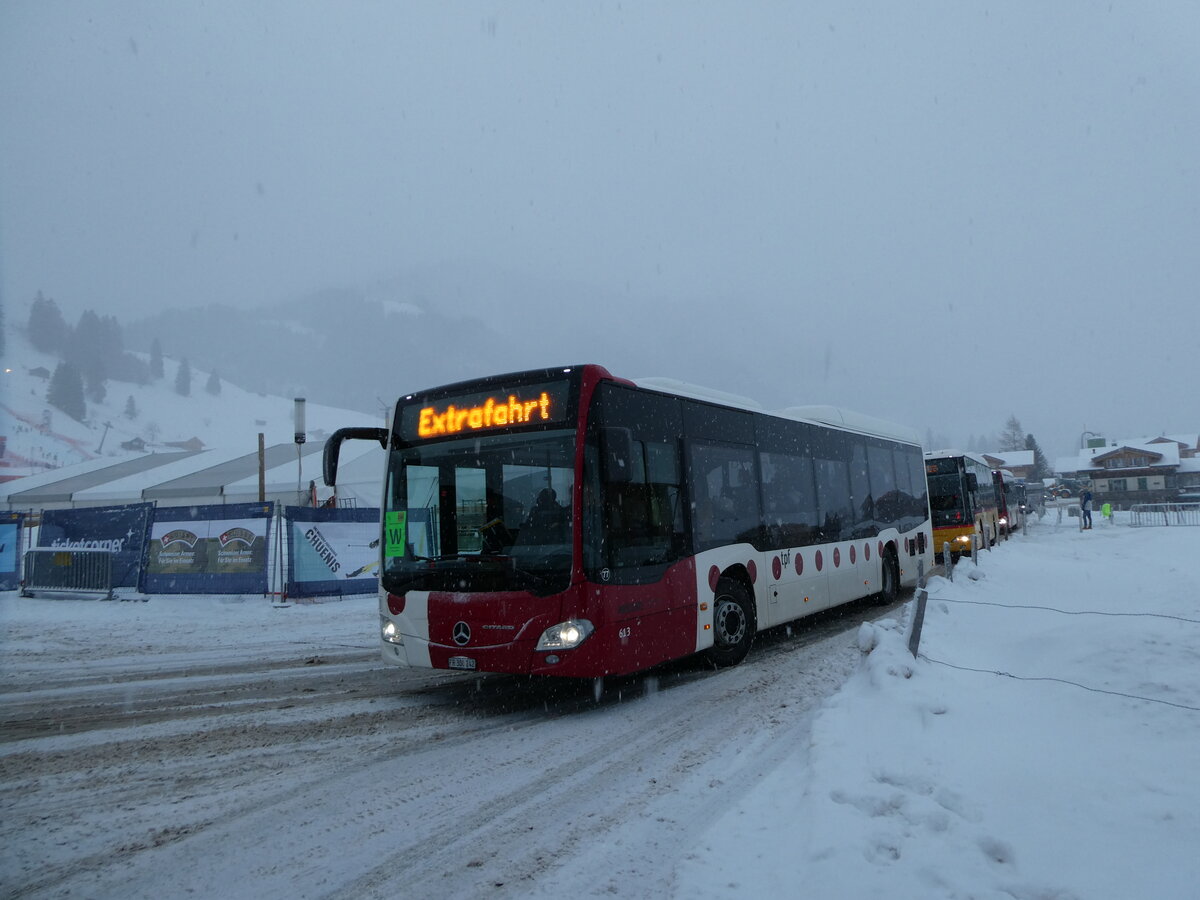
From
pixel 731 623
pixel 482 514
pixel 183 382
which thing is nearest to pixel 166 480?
pixel 482 514

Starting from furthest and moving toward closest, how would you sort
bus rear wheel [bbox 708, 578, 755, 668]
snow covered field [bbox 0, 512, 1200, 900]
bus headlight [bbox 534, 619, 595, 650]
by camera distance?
bus rear wheel [bbox 708, 578, 755, 668] < bus headlight [bbox 534, 619, 595, 650] < snow covered field [bbox 0, 512, 1200, 900]

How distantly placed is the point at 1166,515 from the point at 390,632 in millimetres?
41552

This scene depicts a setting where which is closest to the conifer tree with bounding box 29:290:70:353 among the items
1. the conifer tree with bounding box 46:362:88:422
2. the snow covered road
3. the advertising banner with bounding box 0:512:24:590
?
the conifer tree with bounding box 46:362:88:422

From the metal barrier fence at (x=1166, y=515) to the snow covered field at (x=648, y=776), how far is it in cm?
3416

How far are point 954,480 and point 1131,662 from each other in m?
18.3

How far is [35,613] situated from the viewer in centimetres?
1540

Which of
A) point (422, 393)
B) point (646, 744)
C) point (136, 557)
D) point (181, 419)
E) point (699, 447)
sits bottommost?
point (646, 744)

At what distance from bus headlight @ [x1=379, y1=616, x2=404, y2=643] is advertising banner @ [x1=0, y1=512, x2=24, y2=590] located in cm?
1546

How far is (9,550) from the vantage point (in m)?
18.0

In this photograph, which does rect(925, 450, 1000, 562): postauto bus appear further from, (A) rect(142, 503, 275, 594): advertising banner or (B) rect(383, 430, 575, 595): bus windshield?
(B) rect(383, 430, 575, 595): bus windshield

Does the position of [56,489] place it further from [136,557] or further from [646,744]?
[646,744]

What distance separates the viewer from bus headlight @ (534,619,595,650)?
6461 mm

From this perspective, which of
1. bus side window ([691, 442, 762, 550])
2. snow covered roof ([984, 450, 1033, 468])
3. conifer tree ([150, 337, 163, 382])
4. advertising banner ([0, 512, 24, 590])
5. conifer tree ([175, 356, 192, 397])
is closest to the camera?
bus side window ([691, 442, 762, 550])

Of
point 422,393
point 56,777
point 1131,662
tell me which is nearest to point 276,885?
point 56,777
